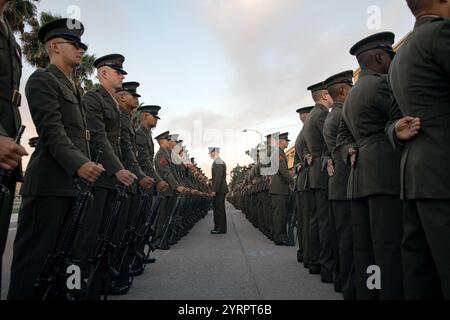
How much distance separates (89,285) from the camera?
3.55 meters

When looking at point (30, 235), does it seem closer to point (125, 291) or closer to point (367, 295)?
point (125, 291)

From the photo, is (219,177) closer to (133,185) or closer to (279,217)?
(279,217)

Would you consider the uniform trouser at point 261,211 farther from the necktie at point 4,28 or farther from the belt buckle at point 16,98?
the necktie at point 4,28

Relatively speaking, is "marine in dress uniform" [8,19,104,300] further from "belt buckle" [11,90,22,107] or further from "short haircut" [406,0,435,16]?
"short haircut" [406,0,435,16]

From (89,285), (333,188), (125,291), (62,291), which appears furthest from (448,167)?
(125,291)

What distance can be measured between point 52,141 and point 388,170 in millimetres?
2578

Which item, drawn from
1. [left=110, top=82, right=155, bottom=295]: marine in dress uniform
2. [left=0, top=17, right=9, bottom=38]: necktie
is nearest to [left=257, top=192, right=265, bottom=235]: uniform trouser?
[left=110, top=82, right=155, bottom=295]: marine in dress uniform

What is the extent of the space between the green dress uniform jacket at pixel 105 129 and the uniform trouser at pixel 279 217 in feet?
17.0

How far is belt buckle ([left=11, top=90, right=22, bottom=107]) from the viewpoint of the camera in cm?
260

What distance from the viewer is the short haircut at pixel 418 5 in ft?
7.68

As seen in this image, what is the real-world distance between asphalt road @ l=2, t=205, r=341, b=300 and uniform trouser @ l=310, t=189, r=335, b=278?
0.23 meters

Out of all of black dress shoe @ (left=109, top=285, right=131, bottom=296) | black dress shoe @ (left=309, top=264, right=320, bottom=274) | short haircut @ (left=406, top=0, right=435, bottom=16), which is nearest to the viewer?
short haircut @ (left=406, top=0, right=435, bottom=16)

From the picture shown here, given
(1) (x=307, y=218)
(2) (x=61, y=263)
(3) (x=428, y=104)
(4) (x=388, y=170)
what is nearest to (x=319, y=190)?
(1) (x=307, y=218)

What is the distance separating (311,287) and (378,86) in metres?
2.48
